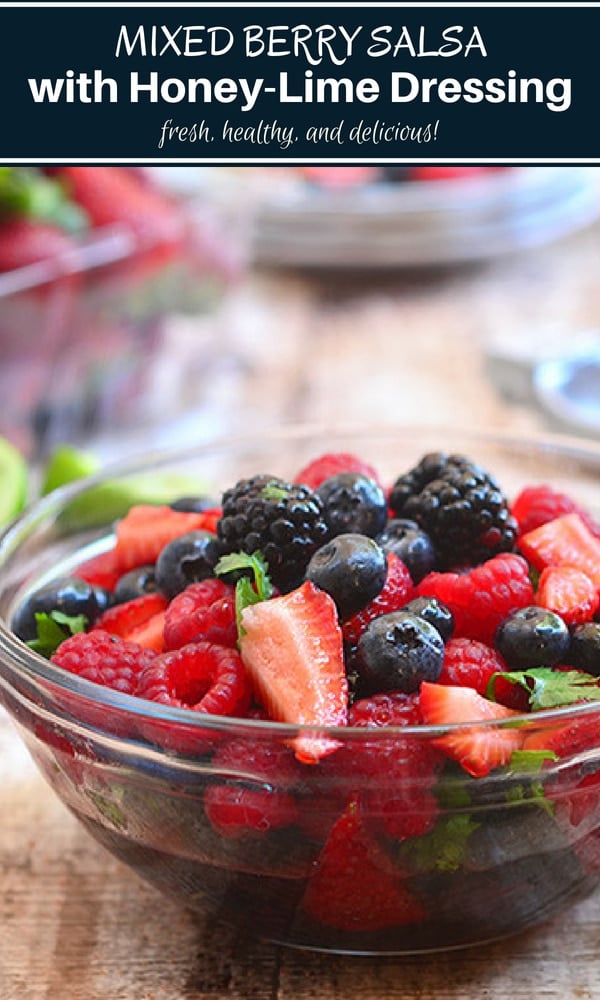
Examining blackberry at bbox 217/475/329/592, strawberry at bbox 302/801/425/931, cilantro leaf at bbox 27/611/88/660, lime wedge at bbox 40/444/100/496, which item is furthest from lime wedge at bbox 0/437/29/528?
strawberry at bbox 302/801/425/931

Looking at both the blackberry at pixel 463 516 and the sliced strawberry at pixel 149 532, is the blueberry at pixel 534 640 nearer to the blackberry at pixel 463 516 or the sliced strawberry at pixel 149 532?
the blackberry at pixel 463 516

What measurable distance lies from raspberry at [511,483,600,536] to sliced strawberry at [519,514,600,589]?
0.03m

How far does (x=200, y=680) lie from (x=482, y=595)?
0.78ft

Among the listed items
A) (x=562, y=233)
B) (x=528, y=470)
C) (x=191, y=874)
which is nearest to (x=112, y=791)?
(x=191, y=874)

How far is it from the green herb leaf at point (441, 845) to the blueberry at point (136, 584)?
367 mm

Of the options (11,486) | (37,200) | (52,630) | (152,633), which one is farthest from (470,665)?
(37,200)

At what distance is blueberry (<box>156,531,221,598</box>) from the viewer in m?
1.08

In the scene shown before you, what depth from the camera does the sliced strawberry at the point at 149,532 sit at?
118 cm

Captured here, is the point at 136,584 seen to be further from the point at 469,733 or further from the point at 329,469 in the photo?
the point at 469,733

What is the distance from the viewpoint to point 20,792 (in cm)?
126

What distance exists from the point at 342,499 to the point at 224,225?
1.37 metres

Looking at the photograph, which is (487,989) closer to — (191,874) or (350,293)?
(191,874)

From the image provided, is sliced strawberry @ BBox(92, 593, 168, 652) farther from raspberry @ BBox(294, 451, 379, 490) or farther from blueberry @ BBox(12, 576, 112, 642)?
raspberry @ BBox(294, 451, 379, 490)
